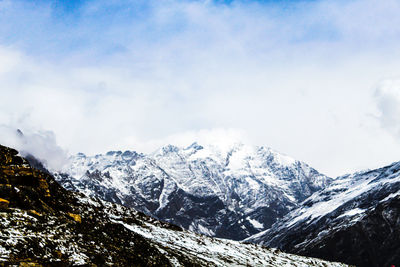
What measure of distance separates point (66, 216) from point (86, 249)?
9011 millimetres

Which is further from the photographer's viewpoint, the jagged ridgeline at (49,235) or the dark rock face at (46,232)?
the dark rock face at (46,232)

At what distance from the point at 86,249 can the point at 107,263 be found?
1727 millimetres

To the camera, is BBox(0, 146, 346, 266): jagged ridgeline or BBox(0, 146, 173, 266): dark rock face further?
BBox(0, 146, 173, 266): dark rock face

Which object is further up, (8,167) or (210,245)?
(8,167)

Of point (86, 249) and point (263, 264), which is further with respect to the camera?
point (263, 264)

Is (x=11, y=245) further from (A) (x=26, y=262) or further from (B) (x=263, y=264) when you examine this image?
(B) (x=263, y=264)

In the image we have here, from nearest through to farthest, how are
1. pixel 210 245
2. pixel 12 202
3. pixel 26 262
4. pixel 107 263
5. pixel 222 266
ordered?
pixel 26 262 < pixel 107 263 < pixel 12 202 < pixel 222 266 < pixel 210 245

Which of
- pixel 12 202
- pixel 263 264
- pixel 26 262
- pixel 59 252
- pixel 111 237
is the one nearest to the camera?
pixel 26 262

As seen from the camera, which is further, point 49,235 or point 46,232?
point 46,232

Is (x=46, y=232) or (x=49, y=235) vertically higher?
(x=46, y=232)

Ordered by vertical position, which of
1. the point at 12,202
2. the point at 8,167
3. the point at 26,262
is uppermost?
the point at 8,167

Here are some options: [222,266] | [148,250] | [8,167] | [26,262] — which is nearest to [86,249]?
[26,262]

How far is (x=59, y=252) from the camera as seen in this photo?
22.9 meters

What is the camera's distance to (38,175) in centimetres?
3462
